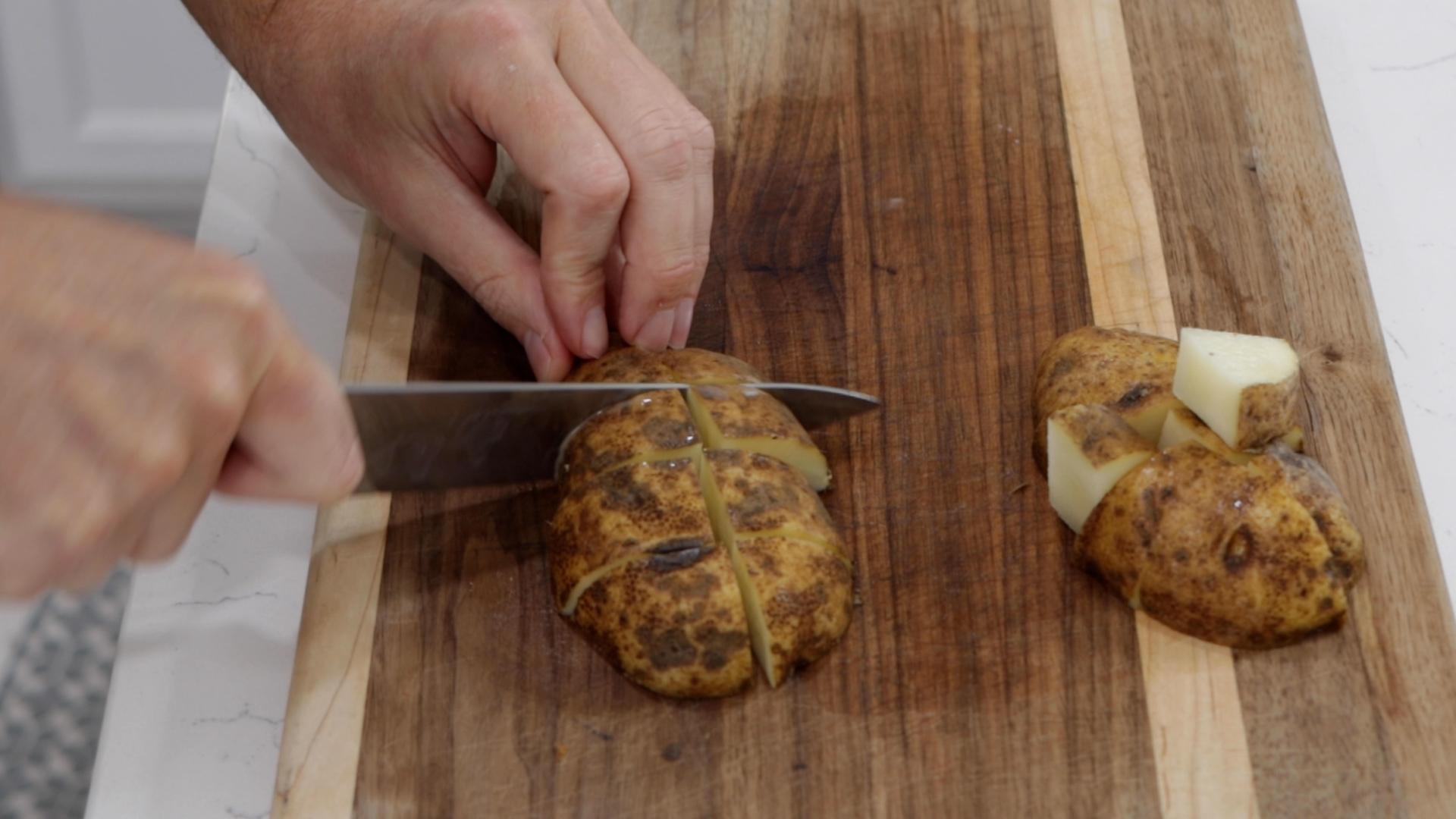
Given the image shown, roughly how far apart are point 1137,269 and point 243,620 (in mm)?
1813

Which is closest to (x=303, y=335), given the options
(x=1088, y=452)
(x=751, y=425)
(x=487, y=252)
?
(x=487, y=252)

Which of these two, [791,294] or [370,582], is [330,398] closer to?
[370,582]

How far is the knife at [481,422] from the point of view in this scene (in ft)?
7.02

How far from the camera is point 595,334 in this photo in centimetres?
248

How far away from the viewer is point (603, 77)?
235 cm

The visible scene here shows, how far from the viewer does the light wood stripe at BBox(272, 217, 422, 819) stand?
2.17 m

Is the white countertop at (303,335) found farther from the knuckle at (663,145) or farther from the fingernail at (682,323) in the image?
the knuckle at (663,145)

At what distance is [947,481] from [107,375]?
4.70 ft

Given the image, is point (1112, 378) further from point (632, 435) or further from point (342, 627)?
point (342, 627)

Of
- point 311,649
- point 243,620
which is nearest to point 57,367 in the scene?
point 311,649

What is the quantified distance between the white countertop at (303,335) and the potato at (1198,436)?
0.45m

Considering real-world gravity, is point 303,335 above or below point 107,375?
below

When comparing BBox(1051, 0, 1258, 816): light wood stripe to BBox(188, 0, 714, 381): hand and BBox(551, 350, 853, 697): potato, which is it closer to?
BBox(551, 350, 853, 697): potato

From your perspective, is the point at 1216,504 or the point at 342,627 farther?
the point at 342,627
